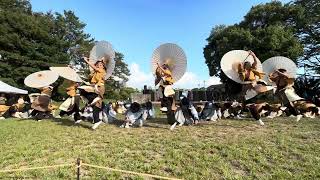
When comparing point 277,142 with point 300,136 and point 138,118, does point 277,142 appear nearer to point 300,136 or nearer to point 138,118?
point 300,136

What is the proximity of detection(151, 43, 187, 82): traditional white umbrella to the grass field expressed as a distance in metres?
2.24

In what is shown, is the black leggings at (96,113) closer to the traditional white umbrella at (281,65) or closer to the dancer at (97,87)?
the dancer at (97,87)

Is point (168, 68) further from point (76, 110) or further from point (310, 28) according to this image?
point (310, 28)

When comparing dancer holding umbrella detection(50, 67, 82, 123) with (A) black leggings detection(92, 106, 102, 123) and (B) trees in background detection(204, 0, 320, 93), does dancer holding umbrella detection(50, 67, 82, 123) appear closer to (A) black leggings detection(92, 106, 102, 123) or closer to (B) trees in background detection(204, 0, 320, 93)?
(A) black leggings detection(92, 106, 102, 123)

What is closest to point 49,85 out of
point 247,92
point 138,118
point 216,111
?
point 138,118

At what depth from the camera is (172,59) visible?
13.3 meters

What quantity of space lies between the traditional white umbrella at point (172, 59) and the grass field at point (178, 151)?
2239 mm

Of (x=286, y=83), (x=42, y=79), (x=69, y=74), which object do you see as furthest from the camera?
(x=42, y=79)

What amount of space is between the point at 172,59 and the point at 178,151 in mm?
5114

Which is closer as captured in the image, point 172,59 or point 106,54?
point 172,59

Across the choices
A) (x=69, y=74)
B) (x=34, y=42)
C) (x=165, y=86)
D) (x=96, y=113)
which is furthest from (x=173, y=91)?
(x=34, y=42)

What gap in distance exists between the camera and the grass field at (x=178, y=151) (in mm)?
7695

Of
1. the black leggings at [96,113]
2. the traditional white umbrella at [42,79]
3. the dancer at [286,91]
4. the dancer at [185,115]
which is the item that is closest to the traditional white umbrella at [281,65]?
the dancer at [286,91]

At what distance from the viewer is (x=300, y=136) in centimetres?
1030
